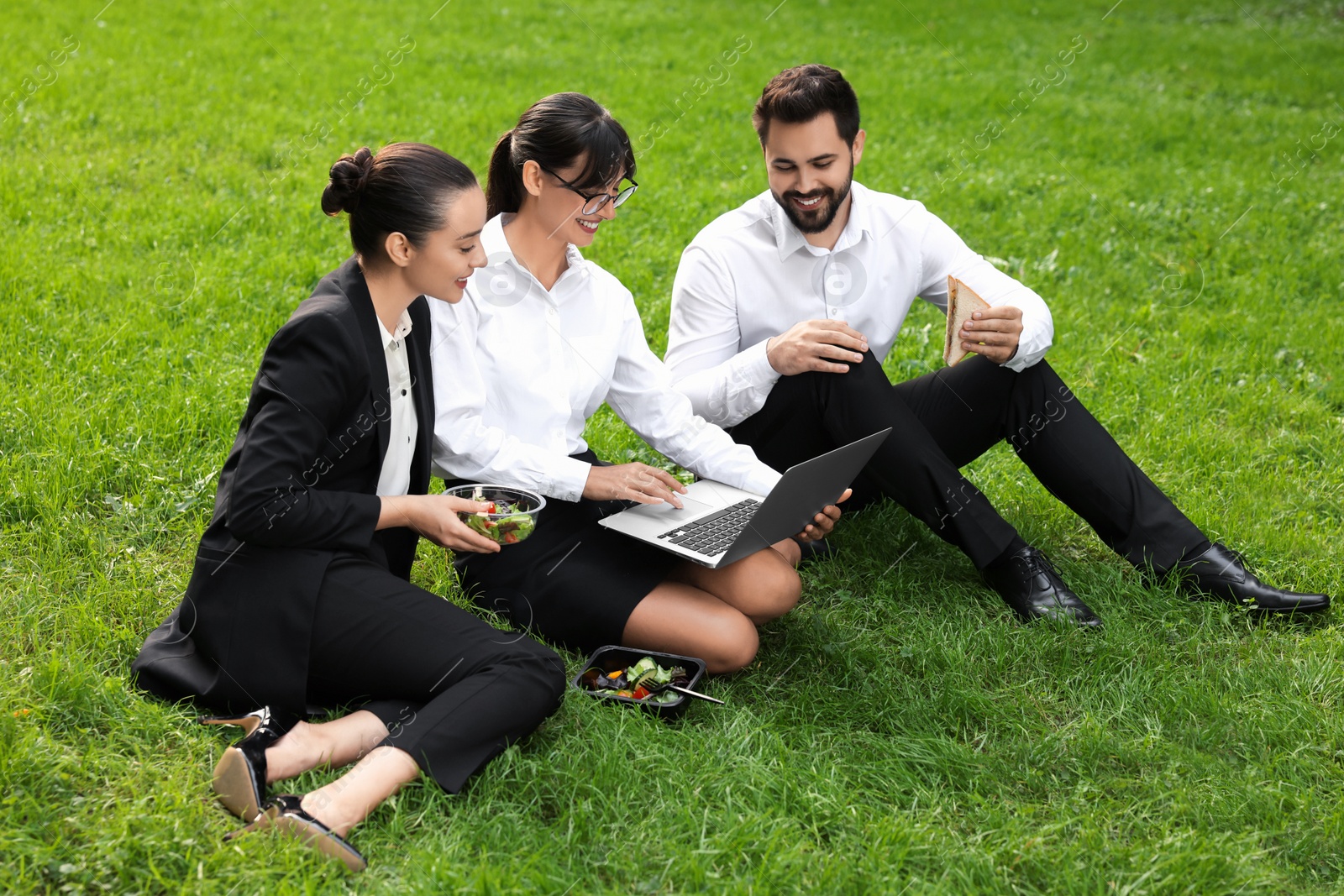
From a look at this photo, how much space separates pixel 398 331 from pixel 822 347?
1.29 m

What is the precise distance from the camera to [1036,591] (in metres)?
3.60

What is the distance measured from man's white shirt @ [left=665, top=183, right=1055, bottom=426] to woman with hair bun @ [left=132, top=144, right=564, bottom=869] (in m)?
1.14

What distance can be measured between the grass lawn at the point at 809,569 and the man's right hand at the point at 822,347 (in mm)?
768

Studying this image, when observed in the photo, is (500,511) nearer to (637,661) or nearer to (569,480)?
(569,480)

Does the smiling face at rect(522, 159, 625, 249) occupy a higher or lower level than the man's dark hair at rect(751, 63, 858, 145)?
higher

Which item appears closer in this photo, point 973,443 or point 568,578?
point 568,578

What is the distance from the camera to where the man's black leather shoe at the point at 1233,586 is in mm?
3549

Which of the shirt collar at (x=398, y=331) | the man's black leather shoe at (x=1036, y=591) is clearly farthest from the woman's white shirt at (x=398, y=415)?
the man's black leather shoe at (x=1036, y=591)

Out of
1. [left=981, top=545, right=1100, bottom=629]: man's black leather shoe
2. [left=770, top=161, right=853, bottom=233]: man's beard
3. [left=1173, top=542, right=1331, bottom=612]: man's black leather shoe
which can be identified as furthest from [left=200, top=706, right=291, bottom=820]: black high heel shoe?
[left=1173, top=542, right=1331, bottom=612]: man's black leather shoe

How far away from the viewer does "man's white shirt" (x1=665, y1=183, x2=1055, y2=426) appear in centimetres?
399

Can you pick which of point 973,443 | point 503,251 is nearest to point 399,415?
point 503,251

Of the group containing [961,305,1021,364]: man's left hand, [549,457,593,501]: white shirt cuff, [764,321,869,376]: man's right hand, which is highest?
[549,457,593,501]: white shirt cuff

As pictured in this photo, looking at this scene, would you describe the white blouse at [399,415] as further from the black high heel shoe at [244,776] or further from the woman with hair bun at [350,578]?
the black high heel shoe at [244,776]

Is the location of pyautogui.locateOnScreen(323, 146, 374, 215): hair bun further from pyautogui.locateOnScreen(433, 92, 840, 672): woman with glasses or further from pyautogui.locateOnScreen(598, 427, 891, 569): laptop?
pyautogui.locateOnScreen(598, 427, 891, 569): laptop
